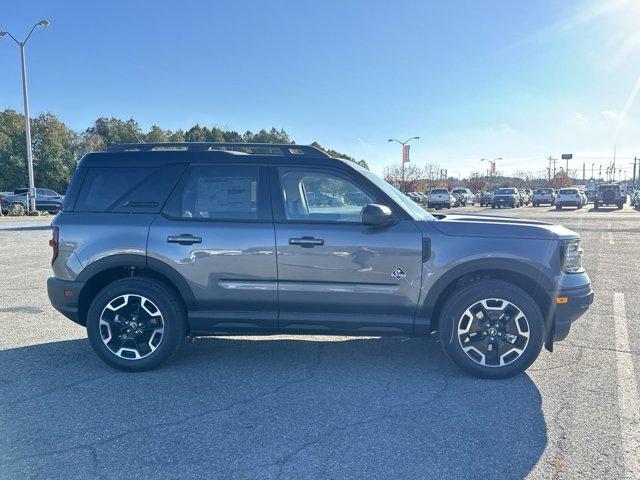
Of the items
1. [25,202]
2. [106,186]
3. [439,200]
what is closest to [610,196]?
[439,200]

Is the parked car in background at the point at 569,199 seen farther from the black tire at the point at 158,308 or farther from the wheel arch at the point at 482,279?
the black tire at the point at 158,308

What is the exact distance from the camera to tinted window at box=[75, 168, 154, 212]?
Answer: 171 inches

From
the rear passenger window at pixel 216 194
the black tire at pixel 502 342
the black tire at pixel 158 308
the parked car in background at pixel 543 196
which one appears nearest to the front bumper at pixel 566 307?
the black tire at pixel 502 342

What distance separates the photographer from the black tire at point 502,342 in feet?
13.1

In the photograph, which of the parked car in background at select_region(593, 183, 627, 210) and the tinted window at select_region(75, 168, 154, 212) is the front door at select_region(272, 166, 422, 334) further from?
the parked car in background at select_region(593, 183, 627, 210)

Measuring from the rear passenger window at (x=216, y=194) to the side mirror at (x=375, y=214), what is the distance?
0.99 meters

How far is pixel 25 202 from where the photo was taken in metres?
30.1

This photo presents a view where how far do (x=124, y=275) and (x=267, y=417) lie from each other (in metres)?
2.00

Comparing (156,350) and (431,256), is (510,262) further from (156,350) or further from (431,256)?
(156,350)

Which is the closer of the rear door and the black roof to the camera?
the rear door

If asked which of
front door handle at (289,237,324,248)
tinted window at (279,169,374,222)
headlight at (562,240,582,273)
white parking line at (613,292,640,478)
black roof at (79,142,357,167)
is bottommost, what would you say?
white parking line at (613,292,640,478)

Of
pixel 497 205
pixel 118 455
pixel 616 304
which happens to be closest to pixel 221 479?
pixel 118 455

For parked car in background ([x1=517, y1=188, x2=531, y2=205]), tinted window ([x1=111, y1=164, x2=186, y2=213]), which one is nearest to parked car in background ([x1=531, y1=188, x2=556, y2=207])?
parked car in background ([x1=517, y1=188, x2=531, y2=205])

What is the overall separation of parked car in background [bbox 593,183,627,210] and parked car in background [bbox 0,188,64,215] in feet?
125
